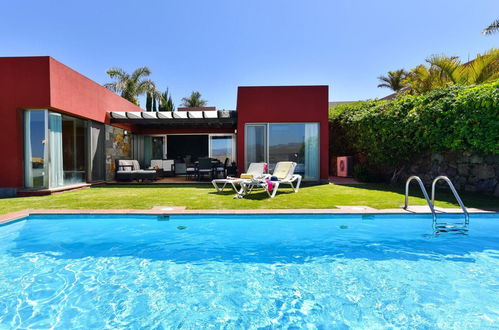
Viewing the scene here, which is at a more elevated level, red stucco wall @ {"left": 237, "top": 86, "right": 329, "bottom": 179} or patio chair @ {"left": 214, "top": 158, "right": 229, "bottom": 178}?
red stucco wall @ {"left": 237, "top": 86, "right": 329, "bottom": 179}

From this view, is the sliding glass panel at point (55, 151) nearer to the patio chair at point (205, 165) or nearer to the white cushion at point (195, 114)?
the white cushion at point (195, 114)

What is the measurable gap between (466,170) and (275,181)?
5958mm

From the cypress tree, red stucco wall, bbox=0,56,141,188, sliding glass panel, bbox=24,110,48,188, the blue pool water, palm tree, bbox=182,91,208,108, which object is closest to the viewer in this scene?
the blue pool water

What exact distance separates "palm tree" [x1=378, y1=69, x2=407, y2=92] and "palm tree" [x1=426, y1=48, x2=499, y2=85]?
998 cm

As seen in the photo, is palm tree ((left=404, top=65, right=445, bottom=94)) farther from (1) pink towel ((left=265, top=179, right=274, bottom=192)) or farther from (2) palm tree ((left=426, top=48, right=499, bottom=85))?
(1) pink towel ((left=265, top=179, right=274, bottom=192))

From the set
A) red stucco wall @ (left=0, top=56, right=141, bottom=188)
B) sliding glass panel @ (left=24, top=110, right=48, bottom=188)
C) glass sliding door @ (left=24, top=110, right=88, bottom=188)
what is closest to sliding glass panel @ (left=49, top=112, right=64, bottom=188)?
glass sliding door @ (left=24, top=110, right=88, bottom=188)

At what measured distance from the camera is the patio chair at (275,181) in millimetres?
7398

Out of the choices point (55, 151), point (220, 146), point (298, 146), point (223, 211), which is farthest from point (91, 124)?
point (298, 146)

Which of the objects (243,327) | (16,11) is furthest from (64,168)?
(243,327)

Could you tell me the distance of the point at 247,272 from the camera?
3301 millimetres

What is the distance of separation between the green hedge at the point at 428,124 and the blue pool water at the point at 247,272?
299 centimetres

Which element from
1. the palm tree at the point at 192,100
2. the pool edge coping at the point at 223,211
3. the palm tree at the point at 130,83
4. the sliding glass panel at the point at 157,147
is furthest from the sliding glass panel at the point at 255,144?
the palm tree at the point at 192,100

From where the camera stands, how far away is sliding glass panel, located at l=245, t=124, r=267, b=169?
10.8 m

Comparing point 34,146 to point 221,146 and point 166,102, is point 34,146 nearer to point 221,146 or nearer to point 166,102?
point 221,146
